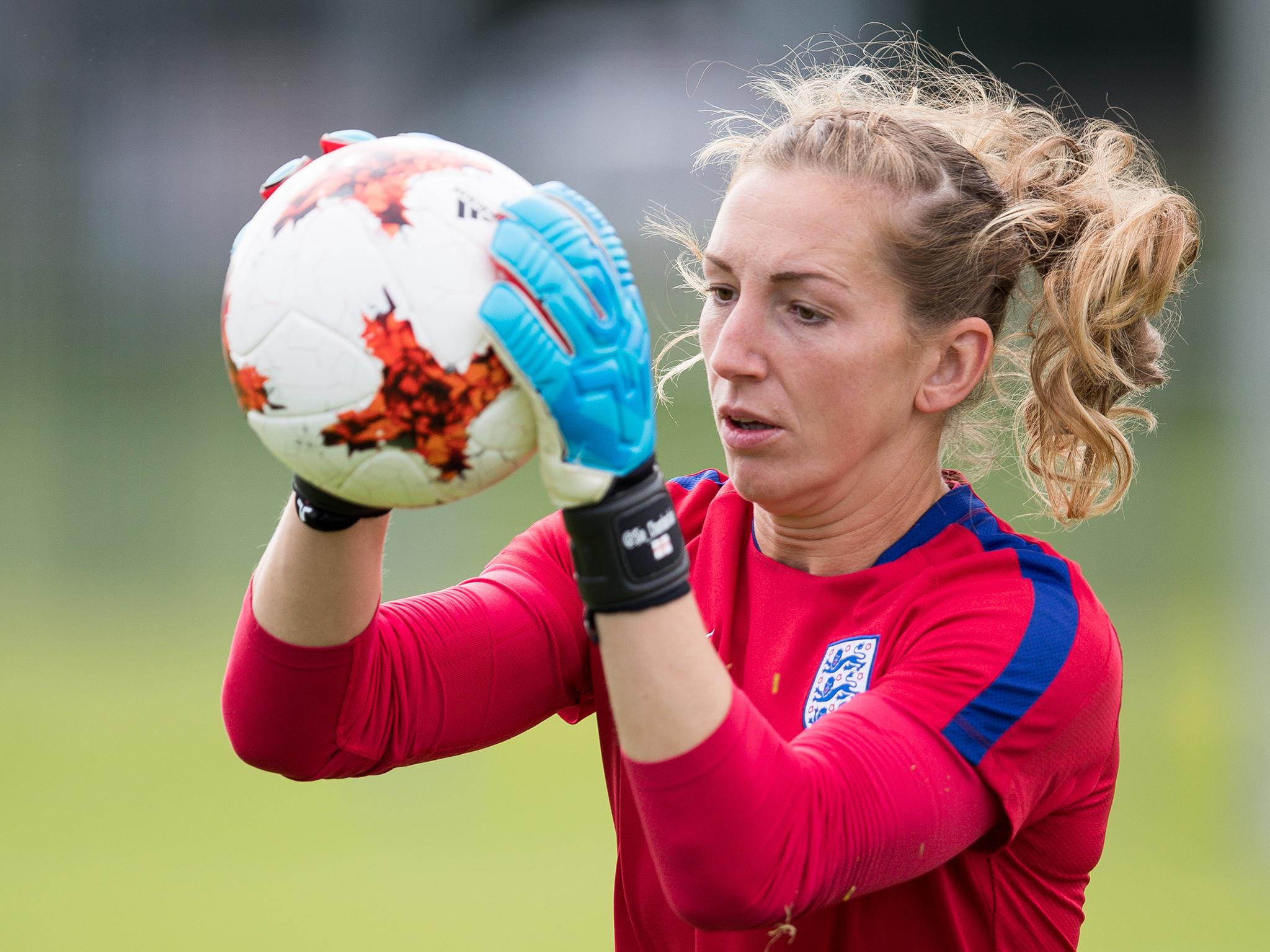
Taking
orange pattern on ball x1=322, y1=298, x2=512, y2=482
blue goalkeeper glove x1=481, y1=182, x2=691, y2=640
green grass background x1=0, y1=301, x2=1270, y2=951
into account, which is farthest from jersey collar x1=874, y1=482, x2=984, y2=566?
green grass background x1=0, y1=301, x2=1270, y2=951

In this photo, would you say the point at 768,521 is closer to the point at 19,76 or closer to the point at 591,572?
the point at 591,572

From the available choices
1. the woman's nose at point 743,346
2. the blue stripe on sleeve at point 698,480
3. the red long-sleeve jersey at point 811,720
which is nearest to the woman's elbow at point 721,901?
the red long-sleeve jersey at point 811,720

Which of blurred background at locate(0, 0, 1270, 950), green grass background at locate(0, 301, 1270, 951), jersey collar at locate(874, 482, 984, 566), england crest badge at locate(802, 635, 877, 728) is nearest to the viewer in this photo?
england crest badge at locate(802, 635, 877, 728)

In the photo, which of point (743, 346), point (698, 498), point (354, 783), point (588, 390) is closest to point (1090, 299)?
point (743, 346)

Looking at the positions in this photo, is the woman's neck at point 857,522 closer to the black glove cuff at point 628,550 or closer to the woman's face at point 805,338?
the woman's face at point 805,338

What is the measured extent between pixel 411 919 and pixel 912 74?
2.39 metres

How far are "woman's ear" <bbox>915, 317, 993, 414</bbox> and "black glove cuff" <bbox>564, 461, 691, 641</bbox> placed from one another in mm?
507

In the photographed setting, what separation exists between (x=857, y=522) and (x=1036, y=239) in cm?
42

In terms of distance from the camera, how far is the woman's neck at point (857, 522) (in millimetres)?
1548

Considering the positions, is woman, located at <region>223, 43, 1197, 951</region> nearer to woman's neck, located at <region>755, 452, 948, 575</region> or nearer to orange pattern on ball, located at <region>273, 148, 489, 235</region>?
woman's neck, located at <region>755, 452, 948, 575</region>

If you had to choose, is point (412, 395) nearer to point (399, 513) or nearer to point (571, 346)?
point (571, 346)

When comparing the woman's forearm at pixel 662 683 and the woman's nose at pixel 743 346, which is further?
the woman's nose at pixel 743 346

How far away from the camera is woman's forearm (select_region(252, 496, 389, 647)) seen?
1.36 metres

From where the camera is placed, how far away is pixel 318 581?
1382 millimetres
